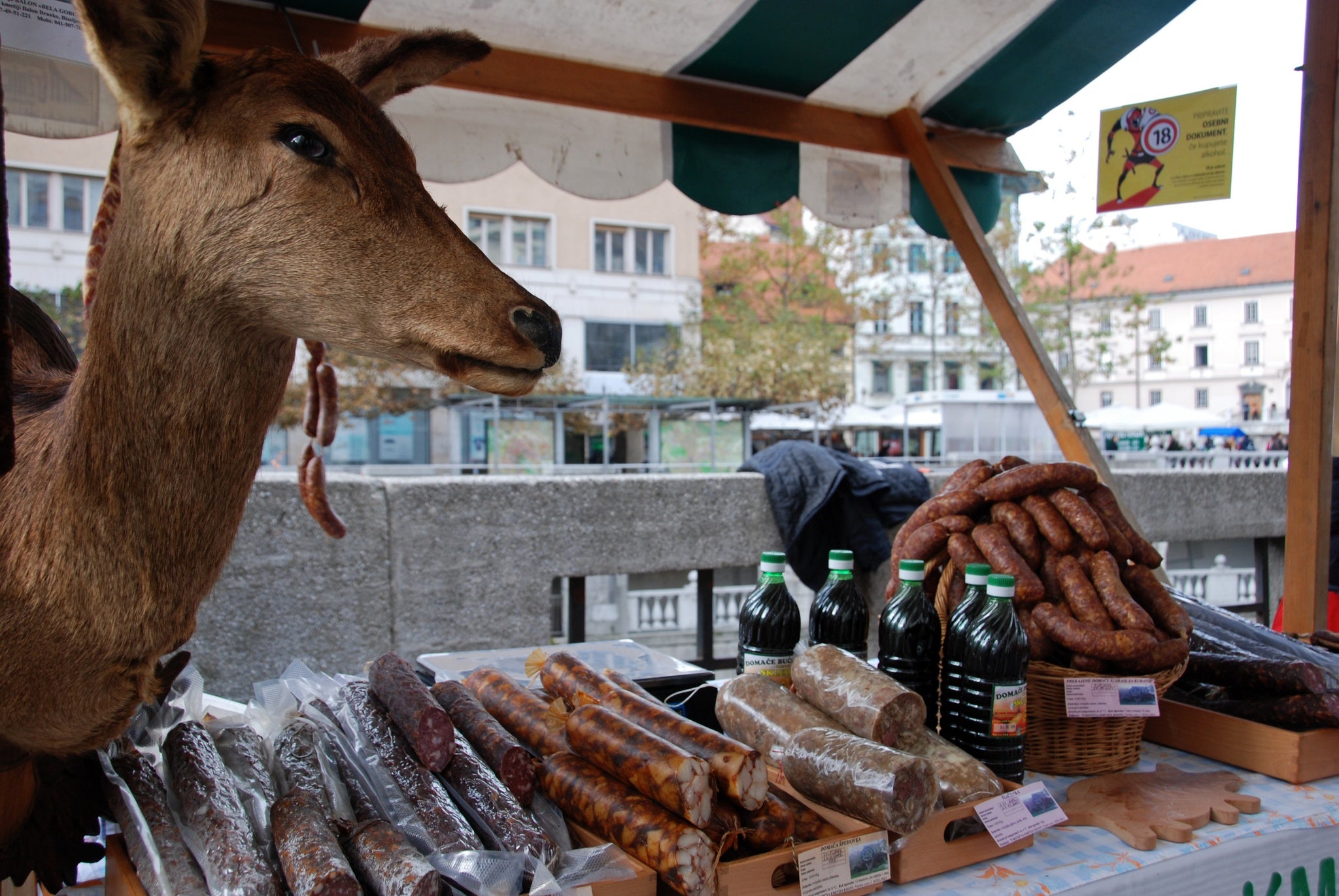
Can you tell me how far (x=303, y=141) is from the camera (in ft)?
4.28

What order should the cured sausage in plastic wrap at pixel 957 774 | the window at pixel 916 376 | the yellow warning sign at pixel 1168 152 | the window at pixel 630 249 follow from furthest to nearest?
the window at pixel 916 376
the window at pixel 630 249
the yellow warning sign at pixel 1168 152
the cured sausage in plastic wrap at pixel 957 774

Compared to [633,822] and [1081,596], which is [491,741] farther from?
[1081,596]

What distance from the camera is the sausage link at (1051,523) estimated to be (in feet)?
8.77

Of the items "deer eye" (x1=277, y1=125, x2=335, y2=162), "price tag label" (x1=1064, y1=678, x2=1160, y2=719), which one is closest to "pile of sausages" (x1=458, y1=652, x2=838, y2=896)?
"price tag label" (x1=1064, y1=678, x2=1160, y2=719)

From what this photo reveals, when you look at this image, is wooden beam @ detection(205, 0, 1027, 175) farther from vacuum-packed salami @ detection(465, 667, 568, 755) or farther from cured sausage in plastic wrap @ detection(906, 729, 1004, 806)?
cured sausage in plastic wrap @ detection(906, 729, 1004, 806)

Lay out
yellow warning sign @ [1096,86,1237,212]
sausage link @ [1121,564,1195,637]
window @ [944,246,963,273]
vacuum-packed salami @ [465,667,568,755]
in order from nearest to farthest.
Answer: vacuum-packed salami @ [465,667,568,755] → sausage link @ [1121,564,1195,637] → yellow warning sign @ [1096,86,1237,212] → window @ [944,246,963,273]

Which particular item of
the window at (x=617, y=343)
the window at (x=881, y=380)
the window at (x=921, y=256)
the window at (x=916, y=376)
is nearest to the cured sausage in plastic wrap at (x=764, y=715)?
the window at (x=617, y=343)

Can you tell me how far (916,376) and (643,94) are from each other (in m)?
45.9

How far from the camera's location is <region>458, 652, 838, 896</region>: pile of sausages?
1656 mm

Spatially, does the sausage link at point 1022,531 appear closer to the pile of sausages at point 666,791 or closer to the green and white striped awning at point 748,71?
the pile of sausages at point 666,791

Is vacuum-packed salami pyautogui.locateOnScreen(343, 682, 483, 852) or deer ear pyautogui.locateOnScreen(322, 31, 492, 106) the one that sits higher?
deer ear pyautogui.locateOnScreen(322, 31, 492, 106)

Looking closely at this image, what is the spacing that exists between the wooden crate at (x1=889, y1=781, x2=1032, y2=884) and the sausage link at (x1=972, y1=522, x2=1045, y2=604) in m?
0.74

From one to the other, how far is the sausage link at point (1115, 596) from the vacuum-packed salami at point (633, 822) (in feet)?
4.53

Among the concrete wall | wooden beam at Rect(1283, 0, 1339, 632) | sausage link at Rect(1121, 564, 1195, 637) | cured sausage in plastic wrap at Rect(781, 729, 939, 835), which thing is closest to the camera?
cured sausage in plastic wrap at Rect(781, 729, 939, 835)
